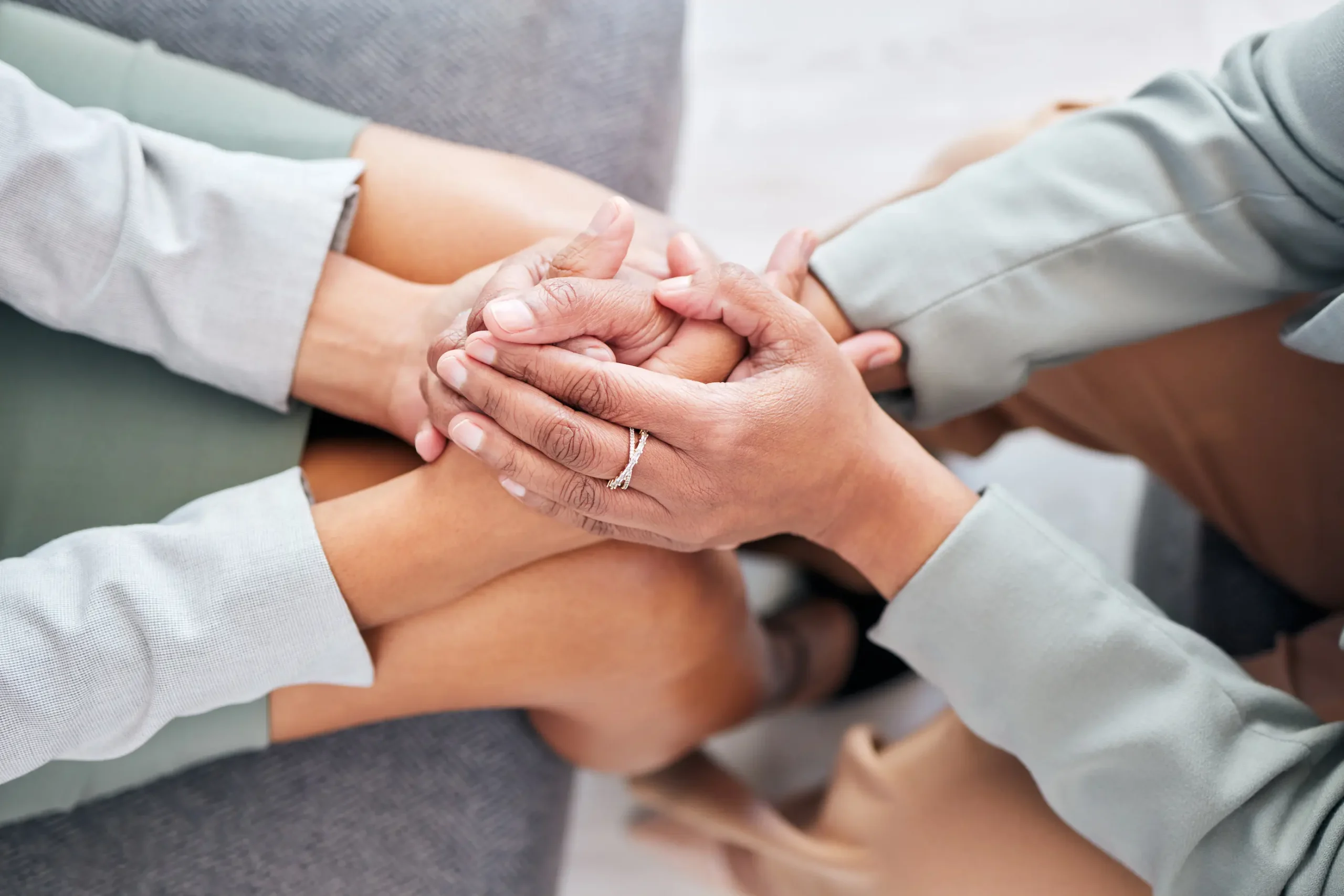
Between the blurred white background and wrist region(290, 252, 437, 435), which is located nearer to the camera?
wrist region(290, 252, 437, 435)

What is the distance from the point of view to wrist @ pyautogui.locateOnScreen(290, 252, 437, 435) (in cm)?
87

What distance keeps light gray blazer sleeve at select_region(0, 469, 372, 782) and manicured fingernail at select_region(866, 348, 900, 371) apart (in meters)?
0.50

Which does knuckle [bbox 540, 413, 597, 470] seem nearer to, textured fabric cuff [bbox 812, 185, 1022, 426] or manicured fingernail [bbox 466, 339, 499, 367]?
manicured fingernail [bbox 466, 339, 499, 367]

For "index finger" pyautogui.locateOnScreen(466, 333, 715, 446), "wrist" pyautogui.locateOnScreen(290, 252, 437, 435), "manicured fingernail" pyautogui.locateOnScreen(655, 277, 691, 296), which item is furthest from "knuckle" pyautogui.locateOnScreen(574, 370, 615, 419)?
"wrist" pyautogui.locateOnScreen(290, 252, 437, 435)

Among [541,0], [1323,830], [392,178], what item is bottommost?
[1323,830]

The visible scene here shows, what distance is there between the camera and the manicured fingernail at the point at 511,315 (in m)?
0.71

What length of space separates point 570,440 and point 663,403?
73 mm

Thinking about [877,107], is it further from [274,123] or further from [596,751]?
[596,751]

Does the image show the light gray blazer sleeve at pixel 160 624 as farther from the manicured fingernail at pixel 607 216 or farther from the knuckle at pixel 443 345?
the manicured fingernail at pixel 607 216

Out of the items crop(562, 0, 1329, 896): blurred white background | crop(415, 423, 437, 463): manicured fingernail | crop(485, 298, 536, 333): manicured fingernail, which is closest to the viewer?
crop(485, 298, 536, 333): manicured fingernail

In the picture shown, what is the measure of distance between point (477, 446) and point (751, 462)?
0.21 meters

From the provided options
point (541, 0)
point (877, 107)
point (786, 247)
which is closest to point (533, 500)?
point (786, 247)

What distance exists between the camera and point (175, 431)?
87cm

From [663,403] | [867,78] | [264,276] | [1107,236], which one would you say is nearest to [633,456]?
[663,403]
